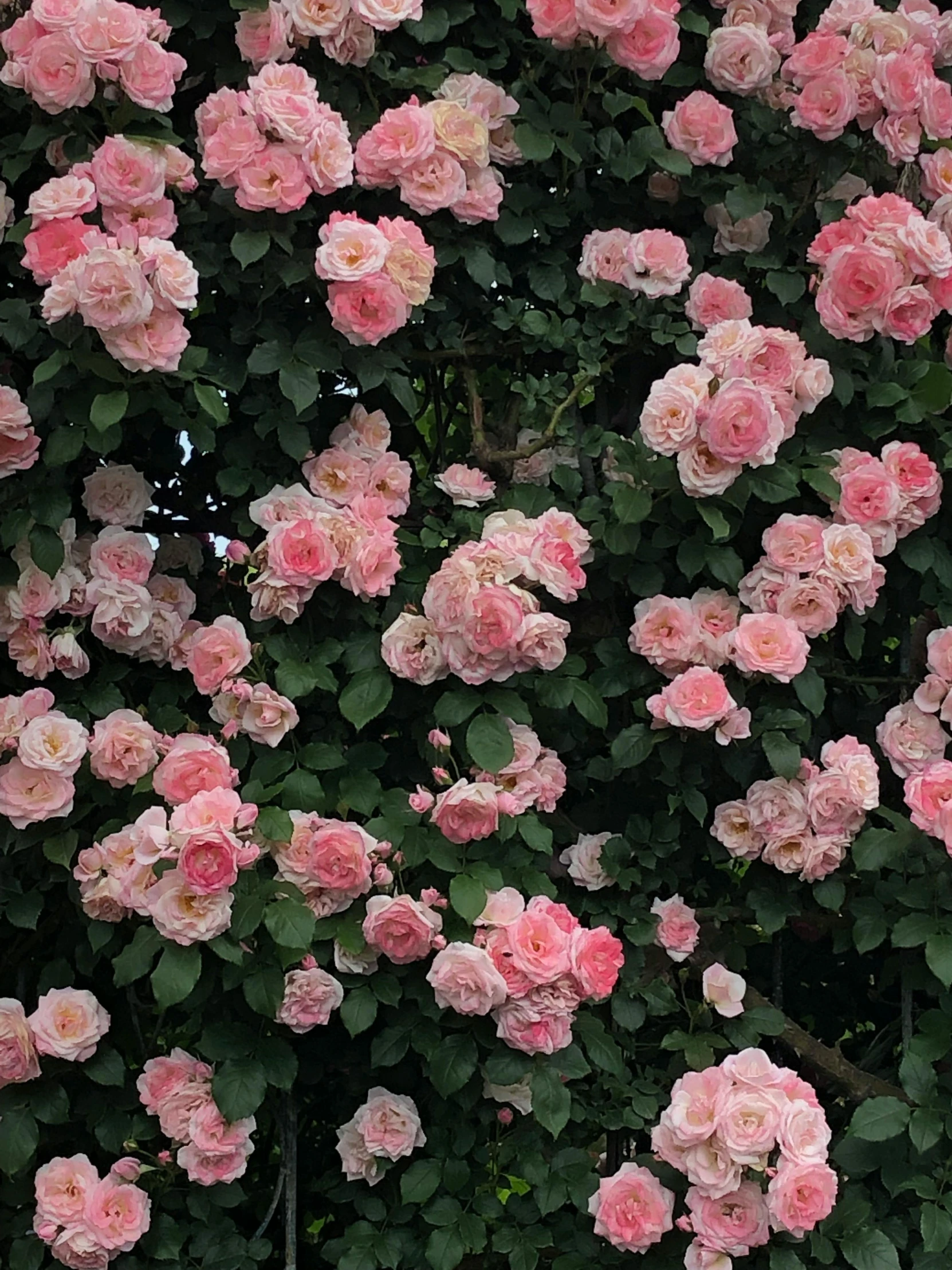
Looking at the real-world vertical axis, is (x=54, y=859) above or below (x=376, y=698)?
below

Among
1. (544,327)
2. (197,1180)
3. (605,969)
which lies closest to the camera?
(605,969)

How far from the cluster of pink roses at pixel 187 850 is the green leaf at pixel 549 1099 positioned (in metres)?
0.48

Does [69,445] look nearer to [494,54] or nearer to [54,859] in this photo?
[54,859]

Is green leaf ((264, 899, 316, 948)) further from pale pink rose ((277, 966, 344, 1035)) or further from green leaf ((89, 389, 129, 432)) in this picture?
green leaf ((89, 389, 129, 432))

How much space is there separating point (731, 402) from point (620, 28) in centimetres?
62

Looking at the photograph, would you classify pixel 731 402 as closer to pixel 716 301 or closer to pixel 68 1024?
pixel 716 301

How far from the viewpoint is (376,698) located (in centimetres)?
196

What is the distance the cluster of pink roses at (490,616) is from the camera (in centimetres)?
185

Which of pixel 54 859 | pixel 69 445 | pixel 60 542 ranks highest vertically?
pixel 69 445

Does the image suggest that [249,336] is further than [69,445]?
Yes

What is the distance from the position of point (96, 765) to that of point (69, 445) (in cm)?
45

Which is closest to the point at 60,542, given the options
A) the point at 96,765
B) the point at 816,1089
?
the point at 96,765

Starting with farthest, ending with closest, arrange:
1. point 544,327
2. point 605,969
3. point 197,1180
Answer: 1. point 544,327
2. point 197,1180
3. point 605,969

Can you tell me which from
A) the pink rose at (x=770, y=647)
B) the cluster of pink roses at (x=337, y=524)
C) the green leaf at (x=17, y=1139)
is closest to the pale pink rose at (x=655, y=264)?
the cluster of pink roses at (x=337, y=524)
